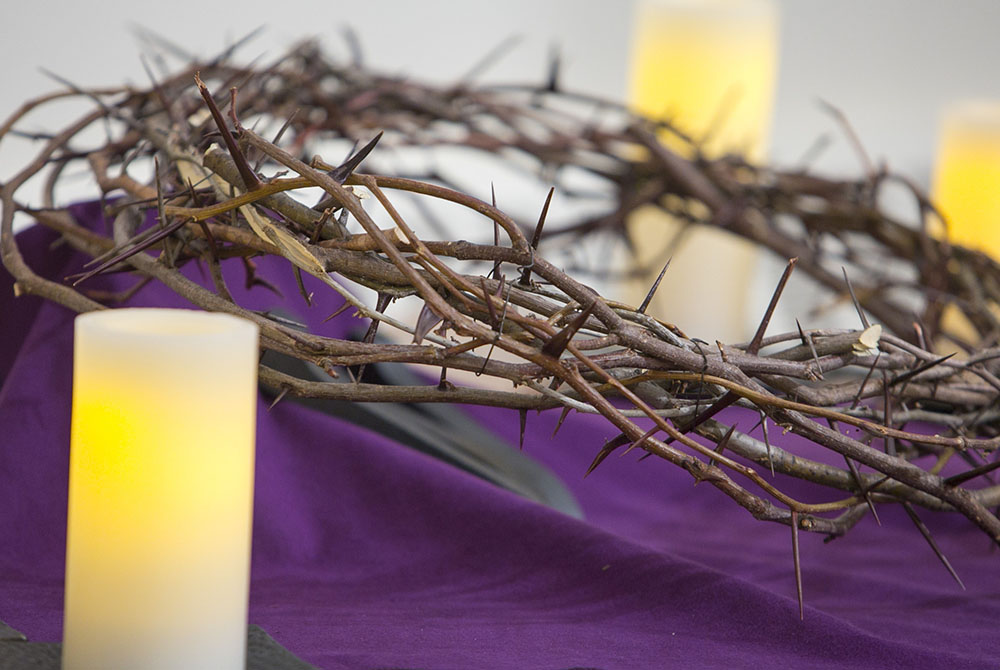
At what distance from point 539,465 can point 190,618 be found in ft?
0.80

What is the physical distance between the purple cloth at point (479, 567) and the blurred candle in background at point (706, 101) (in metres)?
0.43

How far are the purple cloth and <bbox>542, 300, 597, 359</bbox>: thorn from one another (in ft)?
0.27

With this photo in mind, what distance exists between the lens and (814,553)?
0.39 metres

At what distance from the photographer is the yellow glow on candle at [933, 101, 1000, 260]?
0.97 metres

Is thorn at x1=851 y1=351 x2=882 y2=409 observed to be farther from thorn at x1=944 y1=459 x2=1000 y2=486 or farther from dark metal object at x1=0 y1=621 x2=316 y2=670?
dark metal object at x1=0 y1=621 x2=316 y2=670

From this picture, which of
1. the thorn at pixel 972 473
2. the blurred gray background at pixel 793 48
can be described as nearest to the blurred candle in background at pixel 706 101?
the blurred gray background at pixel 793 48

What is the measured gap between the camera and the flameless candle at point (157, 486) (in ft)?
0.63

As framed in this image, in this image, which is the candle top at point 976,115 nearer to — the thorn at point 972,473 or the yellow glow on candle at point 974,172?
the yellow glow on candle at point 974,172

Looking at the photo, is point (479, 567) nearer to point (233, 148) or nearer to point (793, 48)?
point (233, 148)

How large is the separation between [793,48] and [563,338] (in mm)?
1269

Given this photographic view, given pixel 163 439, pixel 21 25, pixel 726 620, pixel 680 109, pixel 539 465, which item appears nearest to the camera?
pixel 163 439

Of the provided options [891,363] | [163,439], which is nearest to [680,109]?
[891,363]

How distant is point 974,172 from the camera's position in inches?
38.7

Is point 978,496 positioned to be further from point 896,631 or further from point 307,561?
point 307,561
